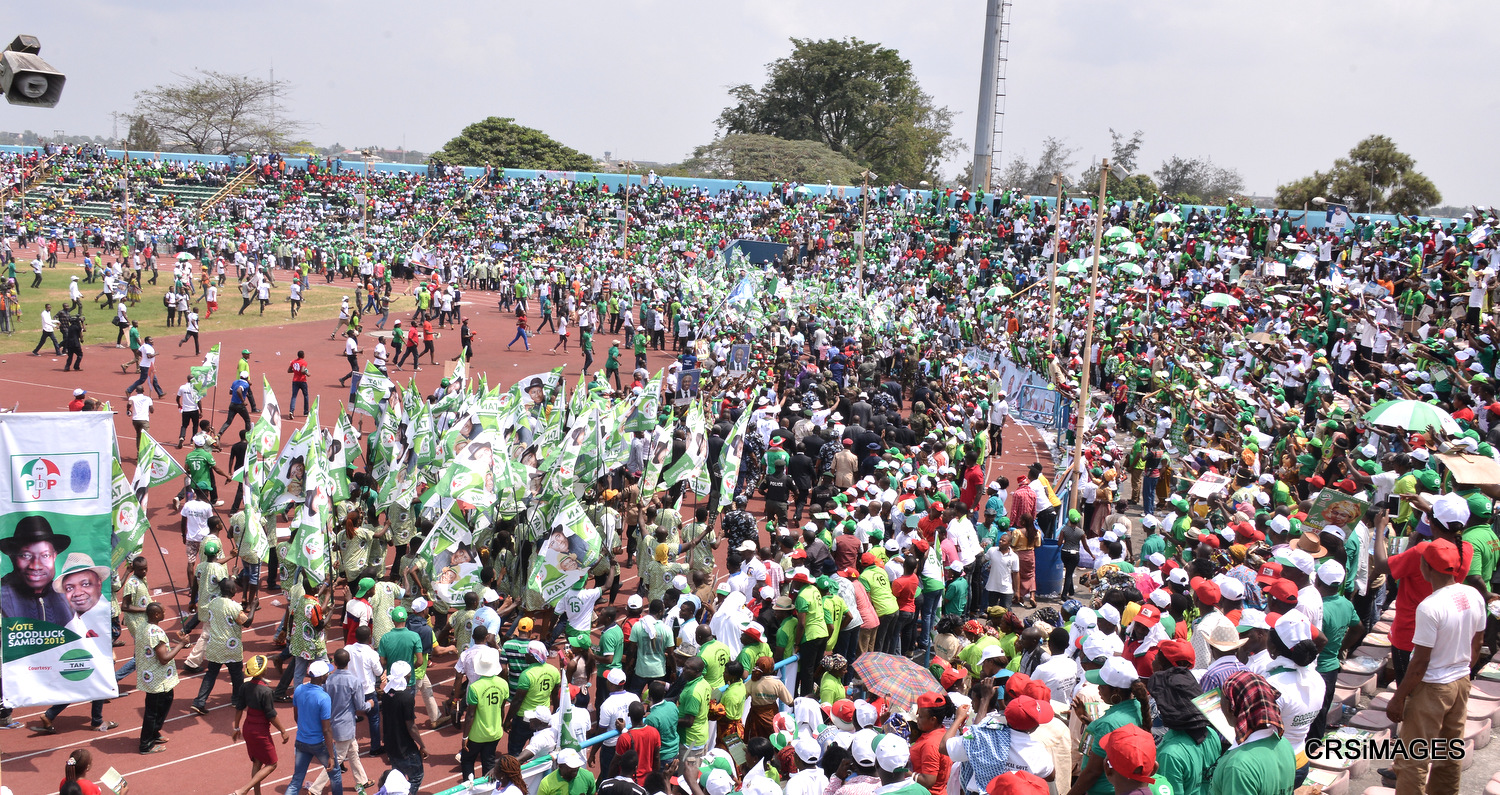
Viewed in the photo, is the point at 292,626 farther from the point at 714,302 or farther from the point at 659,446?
the point at 714,302

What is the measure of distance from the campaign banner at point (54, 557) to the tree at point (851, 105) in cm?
6794

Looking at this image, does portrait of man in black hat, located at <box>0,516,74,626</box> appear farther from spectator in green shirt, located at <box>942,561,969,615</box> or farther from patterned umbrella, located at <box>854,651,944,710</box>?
spectator in green shirt, located at <box>942,561,969,615</box>

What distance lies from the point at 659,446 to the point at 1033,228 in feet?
87.0

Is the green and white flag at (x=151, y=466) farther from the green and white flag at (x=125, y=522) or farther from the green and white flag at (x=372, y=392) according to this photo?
the green and white flag at (x=372, y=392)

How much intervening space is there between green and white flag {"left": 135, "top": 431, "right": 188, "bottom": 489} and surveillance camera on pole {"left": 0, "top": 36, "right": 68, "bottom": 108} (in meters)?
6.64

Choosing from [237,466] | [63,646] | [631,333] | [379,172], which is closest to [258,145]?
[379,172]

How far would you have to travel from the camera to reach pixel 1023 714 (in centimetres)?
554

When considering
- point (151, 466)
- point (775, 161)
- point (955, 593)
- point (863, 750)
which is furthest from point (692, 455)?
point (775, 161)

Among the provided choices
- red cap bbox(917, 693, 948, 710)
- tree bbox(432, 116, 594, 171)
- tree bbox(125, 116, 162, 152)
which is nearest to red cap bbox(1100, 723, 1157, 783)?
red cap bbox(917, 693, 948, 710)

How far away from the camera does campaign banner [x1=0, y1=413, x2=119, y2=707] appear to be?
6.31 metres

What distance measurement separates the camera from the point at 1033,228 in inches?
1453

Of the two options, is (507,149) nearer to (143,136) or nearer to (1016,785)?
(143,136)

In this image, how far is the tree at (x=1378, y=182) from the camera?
136 feet

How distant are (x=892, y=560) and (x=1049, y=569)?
2965mm
